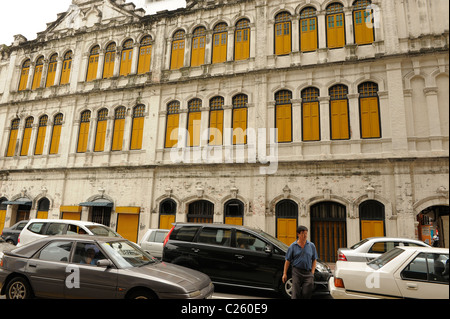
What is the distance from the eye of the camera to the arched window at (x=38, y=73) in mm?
21583

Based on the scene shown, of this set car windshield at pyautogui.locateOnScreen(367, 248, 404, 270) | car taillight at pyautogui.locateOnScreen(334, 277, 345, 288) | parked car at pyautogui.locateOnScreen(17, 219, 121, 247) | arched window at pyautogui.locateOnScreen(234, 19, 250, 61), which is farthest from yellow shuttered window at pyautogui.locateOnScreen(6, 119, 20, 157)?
car windshield at pyautogui.locateOnScreen(367, 248, 404, 270)

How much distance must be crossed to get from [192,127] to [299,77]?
638 centimetres

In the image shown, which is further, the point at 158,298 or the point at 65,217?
the point at 65,217

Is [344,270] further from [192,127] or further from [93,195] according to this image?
[93,195]

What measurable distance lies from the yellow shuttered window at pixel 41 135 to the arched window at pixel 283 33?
1618 cm

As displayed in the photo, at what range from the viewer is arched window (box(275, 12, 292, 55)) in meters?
16.2

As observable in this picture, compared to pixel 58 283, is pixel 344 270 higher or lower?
higher

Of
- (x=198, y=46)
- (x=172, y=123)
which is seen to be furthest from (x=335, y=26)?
(x=172, y=123)

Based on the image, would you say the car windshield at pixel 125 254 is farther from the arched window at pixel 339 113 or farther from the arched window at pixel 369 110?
the arched window at pixel 369 110

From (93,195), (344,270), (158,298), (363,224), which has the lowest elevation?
(158,298)

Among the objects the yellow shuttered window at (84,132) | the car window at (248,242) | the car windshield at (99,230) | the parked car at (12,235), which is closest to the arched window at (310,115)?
the car window at (248,242)

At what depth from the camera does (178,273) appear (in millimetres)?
5797

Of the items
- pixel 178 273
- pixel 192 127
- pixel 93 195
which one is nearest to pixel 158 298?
pixel 178 273

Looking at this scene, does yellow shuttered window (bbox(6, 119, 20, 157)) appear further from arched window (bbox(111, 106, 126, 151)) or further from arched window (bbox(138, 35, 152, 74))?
arched window (bbox(138, 35, 152, 74))
